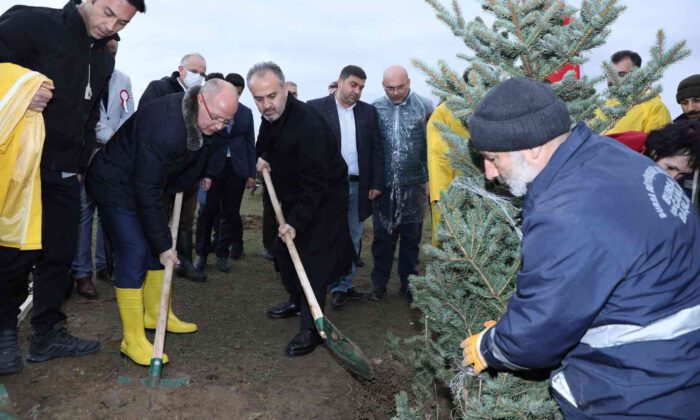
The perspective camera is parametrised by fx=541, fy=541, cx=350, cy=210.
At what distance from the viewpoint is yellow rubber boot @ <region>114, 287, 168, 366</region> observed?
3.71 meters

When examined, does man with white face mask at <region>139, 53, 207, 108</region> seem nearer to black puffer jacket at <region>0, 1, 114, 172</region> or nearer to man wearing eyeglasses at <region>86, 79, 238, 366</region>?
black puffer jacket at <region>0, 1, 114, 172</region>

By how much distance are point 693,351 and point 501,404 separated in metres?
0.72

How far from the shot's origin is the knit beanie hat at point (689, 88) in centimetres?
395

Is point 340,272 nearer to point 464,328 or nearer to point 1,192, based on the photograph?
point 464,328

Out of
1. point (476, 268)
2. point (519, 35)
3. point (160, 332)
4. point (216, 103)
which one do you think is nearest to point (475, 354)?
point (476, 268)

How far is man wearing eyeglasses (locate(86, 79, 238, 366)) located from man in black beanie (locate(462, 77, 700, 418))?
2143mm

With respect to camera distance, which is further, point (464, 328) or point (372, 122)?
point (372, 122)

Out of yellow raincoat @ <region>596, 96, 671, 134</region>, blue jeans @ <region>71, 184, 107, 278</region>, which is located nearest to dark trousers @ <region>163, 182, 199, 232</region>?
blue jeans @ <region>71, 184, 107, 278</region>

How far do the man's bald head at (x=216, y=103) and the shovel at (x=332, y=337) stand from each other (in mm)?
1022

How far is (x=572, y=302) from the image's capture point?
147 cm

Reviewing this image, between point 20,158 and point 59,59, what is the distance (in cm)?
68

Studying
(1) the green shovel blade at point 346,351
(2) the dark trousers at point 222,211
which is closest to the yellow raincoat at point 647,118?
(1) the green shovel blade at point 346,351

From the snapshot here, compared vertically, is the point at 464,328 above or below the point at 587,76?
below

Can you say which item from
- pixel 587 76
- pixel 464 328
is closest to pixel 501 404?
pixel 464 328
